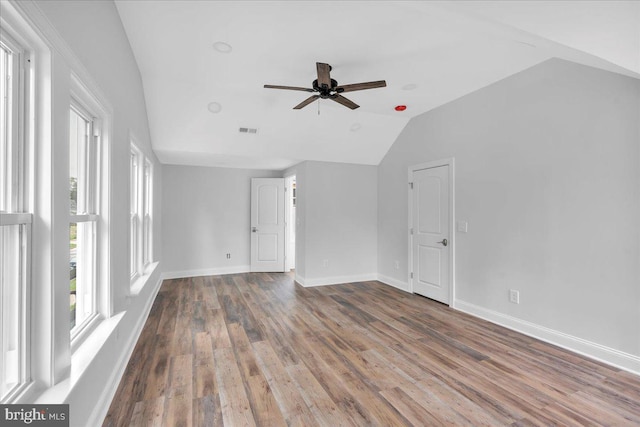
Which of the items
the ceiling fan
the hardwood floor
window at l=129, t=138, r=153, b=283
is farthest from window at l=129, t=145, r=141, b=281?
the ceiling fan

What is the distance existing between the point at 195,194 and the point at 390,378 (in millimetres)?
5072

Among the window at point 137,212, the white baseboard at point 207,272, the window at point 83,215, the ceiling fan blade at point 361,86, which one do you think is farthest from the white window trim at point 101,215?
the white baseboard at point 207,272

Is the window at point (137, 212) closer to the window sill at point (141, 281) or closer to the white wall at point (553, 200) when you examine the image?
the window sill at point (141, 281)

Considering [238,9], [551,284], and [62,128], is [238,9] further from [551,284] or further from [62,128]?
[551,284]

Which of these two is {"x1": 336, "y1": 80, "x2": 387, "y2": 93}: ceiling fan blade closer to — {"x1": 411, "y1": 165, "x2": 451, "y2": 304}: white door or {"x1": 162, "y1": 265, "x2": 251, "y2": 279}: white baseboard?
{"x1": 411, "y1": 165, "x2": 451, "y2": 304}: white door

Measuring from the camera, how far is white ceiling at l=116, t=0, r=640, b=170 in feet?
5.90

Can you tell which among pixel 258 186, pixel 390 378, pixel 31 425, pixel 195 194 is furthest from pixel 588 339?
pixel 195 194

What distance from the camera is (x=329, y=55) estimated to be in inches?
111

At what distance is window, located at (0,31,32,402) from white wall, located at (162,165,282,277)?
16.0ft

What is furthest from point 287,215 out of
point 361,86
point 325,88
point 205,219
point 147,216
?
point 361,86

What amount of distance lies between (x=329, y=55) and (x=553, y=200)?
268 centimetres

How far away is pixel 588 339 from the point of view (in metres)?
2.74

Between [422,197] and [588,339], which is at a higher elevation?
[422,197]

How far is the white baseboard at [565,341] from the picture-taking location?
249 cm
